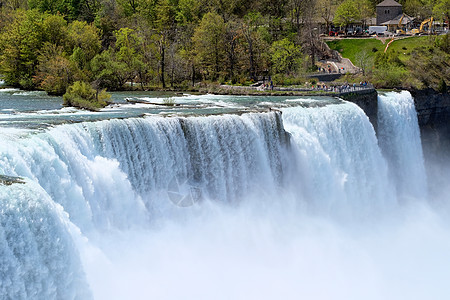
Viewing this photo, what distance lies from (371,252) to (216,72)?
2587 cm

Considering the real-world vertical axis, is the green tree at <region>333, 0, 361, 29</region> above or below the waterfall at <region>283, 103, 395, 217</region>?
above

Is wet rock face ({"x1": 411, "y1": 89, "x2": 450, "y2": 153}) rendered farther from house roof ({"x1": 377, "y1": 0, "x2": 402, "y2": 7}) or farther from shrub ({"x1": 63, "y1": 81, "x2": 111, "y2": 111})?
house roof ({"x1": 377, "y1": 0, "x2": 402, "y2": 7})

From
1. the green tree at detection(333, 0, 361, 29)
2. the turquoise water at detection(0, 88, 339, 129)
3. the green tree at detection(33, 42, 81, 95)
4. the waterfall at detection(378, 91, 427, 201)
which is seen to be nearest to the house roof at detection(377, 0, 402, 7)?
the green tree at detection(333, 0, 361, 29)

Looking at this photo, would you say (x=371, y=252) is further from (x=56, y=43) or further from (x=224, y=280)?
(x=56, y=43)

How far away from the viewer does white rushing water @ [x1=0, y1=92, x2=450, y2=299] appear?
14.4 metres

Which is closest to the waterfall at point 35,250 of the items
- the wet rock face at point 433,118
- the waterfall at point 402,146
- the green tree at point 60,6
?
the waterfall at point 402,146

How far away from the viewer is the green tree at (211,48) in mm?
47250

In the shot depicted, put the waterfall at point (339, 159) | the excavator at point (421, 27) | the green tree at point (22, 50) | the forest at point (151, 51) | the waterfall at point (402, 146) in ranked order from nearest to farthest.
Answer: the waterfall at point (339, 159) < the waterfall at point (402, 146) < the forest at point (151, 51) < the green tree at point (22, 50) < the excavator at point (421, 27)

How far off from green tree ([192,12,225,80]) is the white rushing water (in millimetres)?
19516

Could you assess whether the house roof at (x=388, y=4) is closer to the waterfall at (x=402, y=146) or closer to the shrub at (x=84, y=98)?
the waterfall at (x=402, y=146)

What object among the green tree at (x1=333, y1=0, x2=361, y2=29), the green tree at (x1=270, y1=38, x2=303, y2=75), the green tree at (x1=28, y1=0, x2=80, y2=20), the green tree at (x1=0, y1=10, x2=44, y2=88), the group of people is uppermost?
the green tree at (x1=28, y1=0, x2=80, y2=20)

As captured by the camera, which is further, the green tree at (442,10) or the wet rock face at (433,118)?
the green tree at (442,10)

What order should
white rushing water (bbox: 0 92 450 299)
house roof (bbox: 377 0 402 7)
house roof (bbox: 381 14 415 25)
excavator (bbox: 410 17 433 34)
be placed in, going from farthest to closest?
1. house roof (bbox: 377 0 402 7)
2. house roof (bbox: 381 14 415 25)
3. excavator (bbox: 410 17 433 34)
4. white rushing water (bbox: 0 92 450 299)

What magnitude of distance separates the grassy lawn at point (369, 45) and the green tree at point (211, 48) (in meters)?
16.8
